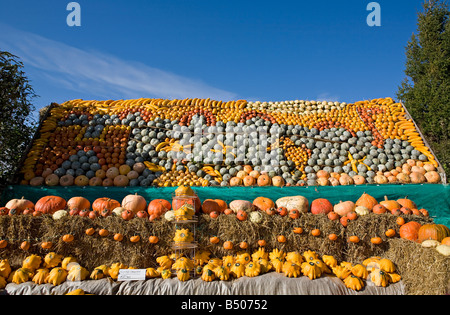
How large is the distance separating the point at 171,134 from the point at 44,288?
6.05 meters

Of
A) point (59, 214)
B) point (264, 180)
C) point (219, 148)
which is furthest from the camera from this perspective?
point (219, 148)

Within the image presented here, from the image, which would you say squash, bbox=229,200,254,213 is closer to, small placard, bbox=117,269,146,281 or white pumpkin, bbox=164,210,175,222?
white pumpkin, bbox=164,210,175,222

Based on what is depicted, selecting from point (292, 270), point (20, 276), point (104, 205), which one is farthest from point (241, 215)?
point (20, 276)

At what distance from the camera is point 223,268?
411cm

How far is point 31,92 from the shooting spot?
9406 mm

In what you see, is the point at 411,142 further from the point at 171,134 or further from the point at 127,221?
the point at 127,221

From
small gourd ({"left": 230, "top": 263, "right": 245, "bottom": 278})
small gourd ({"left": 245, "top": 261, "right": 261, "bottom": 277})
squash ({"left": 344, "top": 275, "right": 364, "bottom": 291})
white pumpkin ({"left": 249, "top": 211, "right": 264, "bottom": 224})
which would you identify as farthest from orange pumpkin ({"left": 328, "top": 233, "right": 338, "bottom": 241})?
small gourd ({"left": 230, "top": 263, "right": 245, "bottom": 278})

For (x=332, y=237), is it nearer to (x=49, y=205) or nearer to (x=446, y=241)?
(x=446, y=241)

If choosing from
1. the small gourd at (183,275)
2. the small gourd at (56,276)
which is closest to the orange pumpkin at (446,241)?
the small gourd at (183,275)

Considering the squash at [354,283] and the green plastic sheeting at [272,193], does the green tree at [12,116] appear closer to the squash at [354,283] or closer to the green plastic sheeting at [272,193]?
the green plastic sheeting at [272,193]

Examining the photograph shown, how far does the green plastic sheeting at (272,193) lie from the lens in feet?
25.4

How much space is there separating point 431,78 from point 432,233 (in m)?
13.9

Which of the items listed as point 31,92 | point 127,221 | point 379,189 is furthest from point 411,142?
point 31,92

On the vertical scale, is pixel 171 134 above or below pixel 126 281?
above
